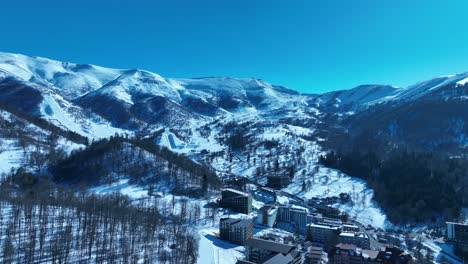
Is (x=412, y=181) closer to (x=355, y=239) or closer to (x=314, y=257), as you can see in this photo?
(x=355, y=239)

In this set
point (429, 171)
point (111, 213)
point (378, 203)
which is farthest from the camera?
point (429, 171)

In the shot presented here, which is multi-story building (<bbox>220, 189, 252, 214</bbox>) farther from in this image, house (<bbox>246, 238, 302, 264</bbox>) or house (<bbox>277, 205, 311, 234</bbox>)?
house (<bbox>246, 238, 302, 264</bbox>)

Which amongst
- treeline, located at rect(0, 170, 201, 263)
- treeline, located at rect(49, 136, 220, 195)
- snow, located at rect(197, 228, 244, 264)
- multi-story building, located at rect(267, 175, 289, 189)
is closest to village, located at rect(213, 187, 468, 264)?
snow, located at rect(197, 228, 244, 264)

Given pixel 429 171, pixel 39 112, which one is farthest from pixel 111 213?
pixel 39 112

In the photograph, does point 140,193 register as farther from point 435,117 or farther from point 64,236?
point 435,117

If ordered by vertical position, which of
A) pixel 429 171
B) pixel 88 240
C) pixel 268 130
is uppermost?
pixel 268 130

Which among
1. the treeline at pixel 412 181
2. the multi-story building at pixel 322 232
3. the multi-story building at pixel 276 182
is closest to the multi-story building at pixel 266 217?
the multi-story building at pixel 322 232
